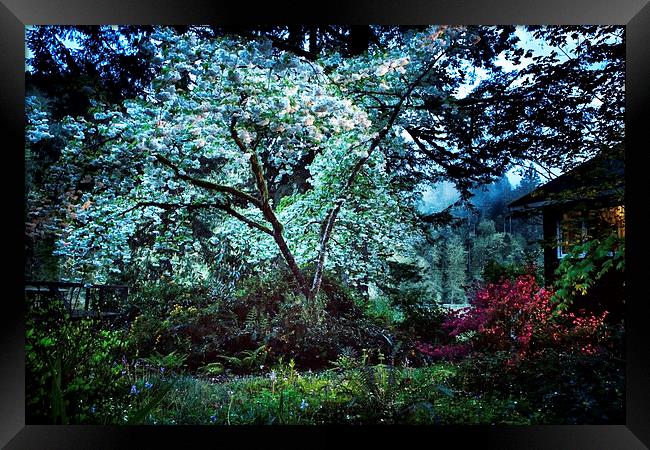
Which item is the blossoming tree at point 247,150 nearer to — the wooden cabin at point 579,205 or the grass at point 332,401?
the grass at point 332,401

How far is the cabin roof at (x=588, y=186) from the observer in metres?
4.01

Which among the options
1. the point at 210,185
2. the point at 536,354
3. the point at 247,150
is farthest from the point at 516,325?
the point at 210,185

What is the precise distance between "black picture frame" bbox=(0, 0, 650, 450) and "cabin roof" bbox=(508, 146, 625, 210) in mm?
474

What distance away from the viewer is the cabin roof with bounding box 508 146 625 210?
4.01m

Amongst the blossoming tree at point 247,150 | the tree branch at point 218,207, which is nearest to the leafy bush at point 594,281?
the blossoming tree at point 247,150

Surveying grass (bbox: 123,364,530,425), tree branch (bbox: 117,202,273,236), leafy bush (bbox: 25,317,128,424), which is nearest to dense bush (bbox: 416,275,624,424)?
grass (bbox: 123,364,530,425)

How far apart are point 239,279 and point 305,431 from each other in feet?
4.45

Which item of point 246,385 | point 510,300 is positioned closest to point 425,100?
point 510,300

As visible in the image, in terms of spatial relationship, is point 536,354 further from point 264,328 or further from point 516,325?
point 264,328

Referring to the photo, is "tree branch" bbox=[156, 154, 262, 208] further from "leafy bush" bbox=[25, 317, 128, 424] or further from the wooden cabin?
the wooden cabin
